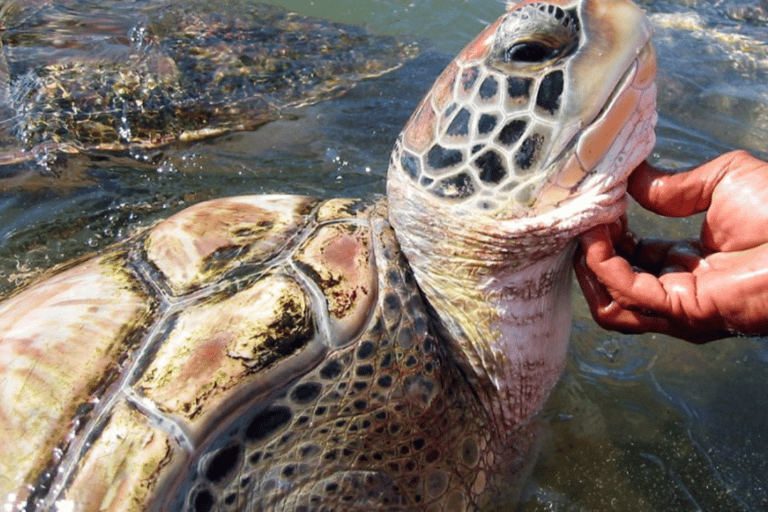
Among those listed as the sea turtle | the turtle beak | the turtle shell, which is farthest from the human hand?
the turtle shell

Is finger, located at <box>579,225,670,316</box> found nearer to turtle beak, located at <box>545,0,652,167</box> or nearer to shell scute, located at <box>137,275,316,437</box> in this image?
turtle beak, located at <box>545,0,652,167</box>

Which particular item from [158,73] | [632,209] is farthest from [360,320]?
[158,73]

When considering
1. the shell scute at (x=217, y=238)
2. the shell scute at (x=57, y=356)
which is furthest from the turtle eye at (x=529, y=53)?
the shell scute at (x=57, y=356)

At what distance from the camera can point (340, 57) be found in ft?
17.3

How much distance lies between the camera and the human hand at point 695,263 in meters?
1.34

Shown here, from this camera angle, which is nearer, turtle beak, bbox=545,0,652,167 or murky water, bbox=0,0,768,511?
turtle beak, bbox=545,0,652,167

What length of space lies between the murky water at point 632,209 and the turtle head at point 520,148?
0.73 meters

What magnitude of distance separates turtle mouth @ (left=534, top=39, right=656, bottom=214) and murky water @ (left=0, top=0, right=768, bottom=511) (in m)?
1.02

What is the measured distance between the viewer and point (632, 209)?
3533 millimetres

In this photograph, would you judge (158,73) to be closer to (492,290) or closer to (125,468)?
(492,290)

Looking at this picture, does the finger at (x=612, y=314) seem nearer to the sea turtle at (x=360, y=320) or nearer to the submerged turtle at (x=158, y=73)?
the sea turtle at (x=360, y=320)

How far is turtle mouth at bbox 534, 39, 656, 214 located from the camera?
1.58m

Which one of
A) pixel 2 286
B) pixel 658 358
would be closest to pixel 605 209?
pixel 658 358

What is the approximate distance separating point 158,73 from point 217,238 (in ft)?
10.3
